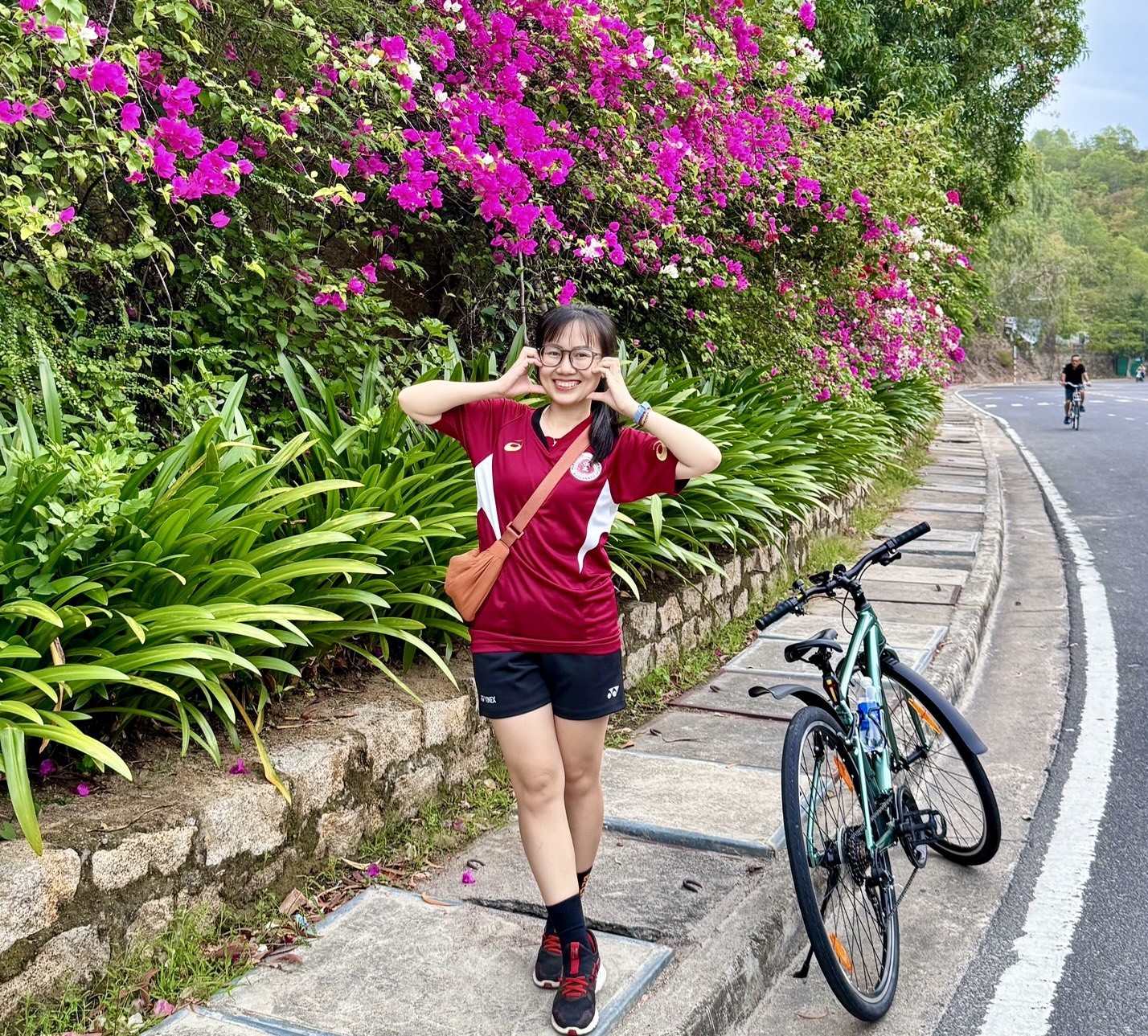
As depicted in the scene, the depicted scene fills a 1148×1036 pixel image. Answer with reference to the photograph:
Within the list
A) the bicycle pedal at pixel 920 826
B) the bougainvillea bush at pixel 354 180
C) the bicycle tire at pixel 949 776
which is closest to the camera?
the bicycle pedal at pixel 920 826

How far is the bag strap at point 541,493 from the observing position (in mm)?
2875

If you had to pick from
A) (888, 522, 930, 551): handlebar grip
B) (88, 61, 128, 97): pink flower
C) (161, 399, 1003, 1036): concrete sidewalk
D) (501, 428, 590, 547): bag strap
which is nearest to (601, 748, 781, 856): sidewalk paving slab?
(161, 399, 1003, 1036): concrete sidewalk

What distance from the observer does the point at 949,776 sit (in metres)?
3.97

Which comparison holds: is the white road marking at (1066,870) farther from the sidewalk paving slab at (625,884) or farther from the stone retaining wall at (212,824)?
the stone retaining wall at (212,824)

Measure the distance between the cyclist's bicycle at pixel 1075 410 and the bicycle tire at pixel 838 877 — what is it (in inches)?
915

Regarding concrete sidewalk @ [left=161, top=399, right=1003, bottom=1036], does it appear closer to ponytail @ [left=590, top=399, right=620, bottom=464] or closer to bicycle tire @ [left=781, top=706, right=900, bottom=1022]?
bicycle tire @ [left=781, top=706, right=900, bottom=1022]

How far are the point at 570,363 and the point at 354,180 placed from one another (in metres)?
3.51

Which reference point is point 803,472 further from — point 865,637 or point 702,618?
point 865,637

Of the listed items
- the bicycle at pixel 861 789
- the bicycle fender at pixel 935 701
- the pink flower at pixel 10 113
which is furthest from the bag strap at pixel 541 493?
the pink flower at pixel 10 113

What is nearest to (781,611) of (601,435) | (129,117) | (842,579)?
(842,579)

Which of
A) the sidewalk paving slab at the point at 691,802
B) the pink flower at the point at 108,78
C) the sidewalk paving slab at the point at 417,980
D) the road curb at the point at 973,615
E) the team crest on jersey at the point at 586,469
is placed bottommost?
the road curb at the point at 973,615

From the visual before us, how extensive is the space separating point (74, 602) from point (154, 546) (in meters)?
0.27

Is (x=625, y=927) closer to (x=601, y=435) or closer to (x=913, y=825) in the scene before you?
(x=913, y=825)

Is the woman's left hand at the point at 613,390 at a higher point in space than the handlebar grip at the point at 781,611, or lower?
higher
